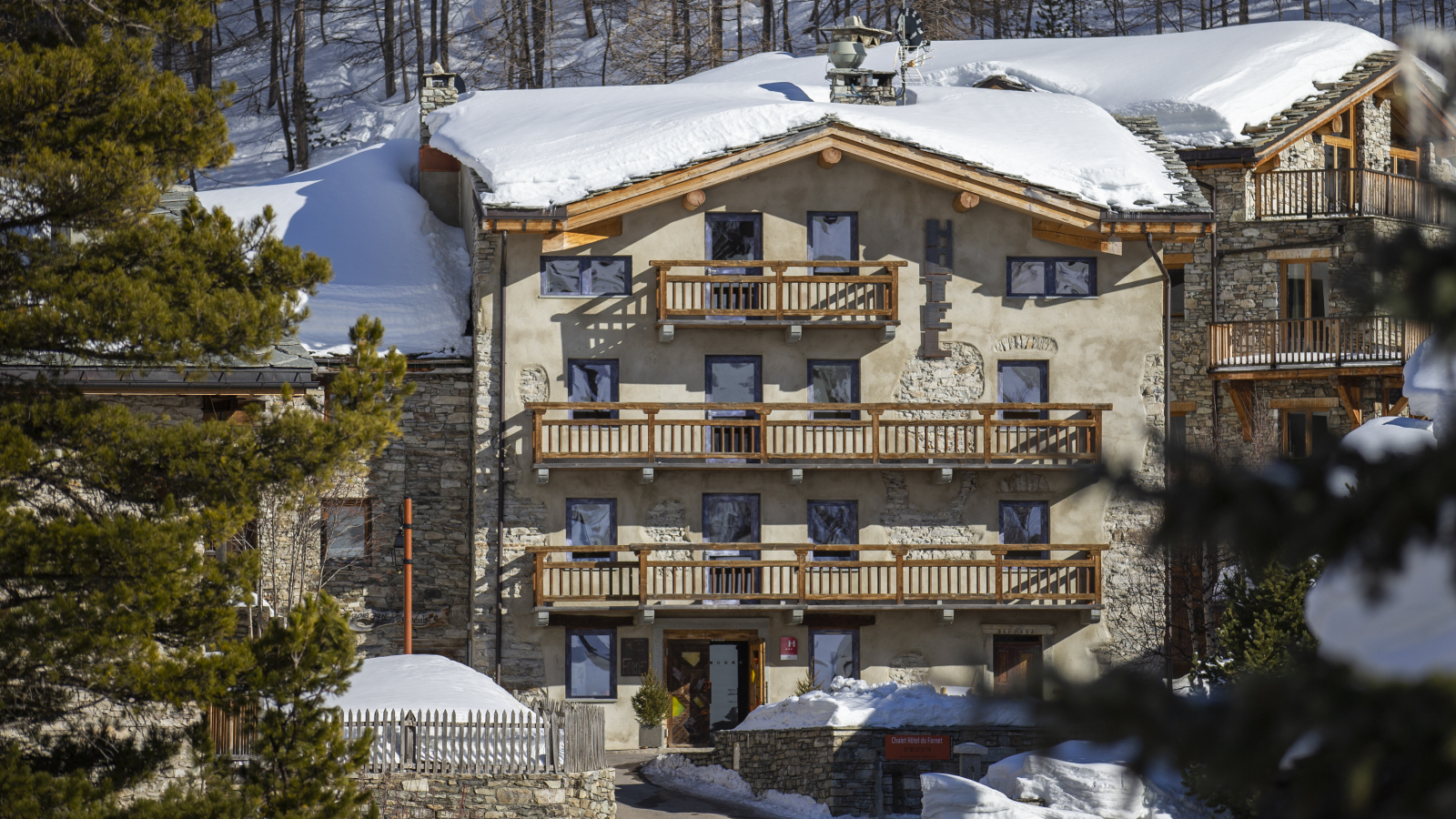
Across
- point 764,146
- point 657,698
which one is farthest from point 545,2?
point 657,698

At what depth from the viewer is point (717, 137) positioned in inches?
1099

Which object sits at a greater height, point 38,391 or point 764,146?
point 764,146

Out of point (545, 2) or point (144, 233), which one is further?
point (545, 2)

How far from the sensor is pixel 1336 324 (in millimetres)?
32094

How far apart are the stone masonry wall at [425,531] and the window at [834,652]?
6.08m

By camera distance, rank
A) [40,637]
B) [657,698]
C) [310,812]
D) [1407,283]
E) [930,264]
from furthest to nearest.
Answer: [930,264]
[657,698]
[310,812]
[40,637]
[1407,283]

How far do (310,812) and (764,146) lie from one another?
1757 cm

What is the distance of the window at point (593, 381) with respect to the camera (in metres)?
27.7

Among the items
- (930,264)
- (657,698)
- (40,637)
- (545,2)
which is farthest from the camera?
(545,2)

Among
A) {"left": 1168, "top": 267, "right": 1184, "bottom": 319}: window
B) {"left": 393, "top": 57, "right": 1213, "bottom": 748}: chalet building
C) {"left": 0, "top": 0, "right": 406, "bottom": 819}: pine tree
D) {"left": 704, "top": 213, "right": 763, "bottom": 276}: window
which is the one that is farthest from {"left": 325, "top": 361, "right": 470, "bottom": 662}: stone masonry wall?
{"left": 1168, "top": 267, "right": 1184, "bottom": 319}: window

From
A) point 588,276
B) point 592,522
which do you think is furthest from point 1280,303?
point 592,522

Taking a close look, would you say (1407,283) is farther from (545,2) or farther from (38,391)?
(545,2)

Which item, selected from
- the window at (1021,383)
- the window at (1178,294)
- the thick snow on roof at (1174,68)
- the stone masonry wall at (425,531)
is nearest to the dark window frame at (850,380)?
the window at (1021,383)

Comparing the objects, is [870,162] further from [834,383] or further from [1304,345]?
[1304,345]
